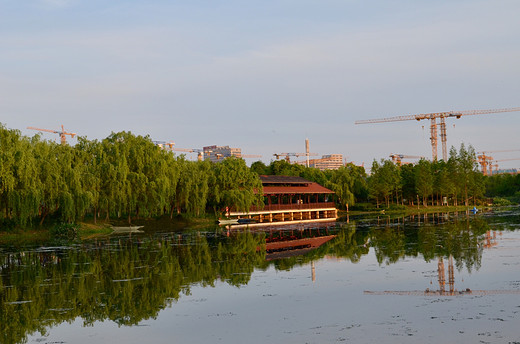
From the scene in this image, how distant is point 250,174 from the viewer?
67.8 meters

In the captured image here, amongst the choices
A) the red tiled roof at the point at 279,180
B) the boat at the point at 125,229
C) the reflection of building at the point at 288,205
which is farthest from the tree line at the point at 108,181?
the red tiled roof at the point at 279,180

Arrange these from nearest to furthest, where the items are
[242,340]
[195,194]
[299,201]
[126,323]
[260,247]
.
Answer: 1. [242,340]
2. [126,323]
3. [260,247]
4. [195,194]
5. [299,201]

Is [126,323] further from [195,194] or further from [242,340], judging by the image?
[195,194]

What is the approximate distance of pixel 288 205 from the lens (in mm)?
74312

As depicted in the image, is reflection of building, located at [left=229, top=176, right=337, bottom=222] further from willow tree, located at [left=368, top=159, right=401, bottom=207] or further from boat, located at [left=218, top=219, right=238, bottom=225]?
willow tree, located at [left=368, top=159, right=401, bottom=207]

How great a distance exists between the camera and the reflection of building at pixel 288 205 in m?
71.4

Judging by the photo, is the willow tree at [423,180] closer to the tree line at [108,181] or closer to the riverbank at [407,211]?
the riverbank at [407,211]

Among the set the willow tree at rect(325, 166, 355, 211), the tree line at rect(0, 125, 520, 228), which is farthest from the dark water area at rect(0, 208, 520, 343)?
the willow tree at rect(325, 166, 355, 211)

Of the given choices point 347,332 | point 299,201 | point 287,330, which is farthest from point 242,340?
point 299,201

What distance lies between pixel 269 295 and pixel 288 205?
56.1 metres

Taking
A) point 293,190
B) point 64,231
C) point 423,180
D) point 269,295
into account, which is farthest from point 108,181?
point 423,180

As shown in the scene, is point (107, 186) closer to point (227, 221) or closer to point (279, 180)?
point (227, 221)

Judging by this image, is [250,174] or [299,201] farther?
[299,201]

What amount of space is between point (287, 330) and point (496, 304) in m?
5.94
